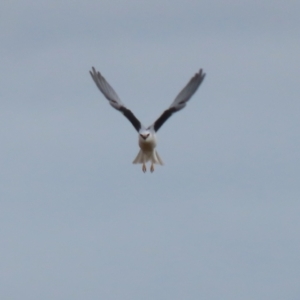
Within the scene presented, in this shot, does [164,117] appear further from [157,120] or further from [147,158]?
[147,158]

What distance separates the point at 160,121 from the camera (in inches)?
1758

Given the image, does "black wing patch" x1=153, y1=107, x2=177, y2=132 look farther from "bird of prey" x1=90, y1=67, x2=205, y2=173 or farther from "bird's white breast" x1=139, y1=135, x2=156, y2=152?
"bird's white breast" x1=139, y1=135, x2=156, y2=152

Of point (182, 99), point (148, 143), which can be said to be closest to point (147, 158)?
point (148, 143)

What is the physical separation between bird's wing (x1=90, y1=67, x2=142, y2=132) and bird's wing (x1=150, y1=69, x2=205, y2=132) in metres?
0.54

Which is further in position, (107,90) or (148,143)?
(107,90)

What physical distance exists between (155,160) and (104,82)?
2.55 meters

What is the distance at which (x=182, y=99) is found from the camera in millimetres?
44594

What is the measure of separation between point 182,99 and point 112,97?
1936mm

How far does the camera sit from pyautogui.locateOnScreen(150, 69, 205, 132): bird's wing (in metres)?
44.3

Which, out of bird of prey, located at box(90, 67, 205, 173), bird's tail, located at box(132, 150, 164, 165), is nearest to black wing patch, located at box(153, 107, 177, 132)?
bird of prey, located at box(90, 67, 205, 173)

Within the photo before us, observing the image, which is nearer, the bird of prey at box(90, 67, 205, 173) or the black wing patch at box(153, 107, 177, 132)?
the bird of prey at box(90, 67, 205, 173)

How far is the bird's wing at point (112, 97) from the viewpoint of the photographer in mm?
44638

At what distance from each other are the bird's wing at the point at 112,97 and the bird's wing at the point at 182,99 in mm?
540

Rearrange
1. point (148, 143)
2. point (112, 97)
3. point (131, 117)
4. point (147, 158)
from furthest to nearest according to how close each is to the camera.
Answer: point (112, 97)
point (131, 117)
point (147, 158)
point (148, 143)
